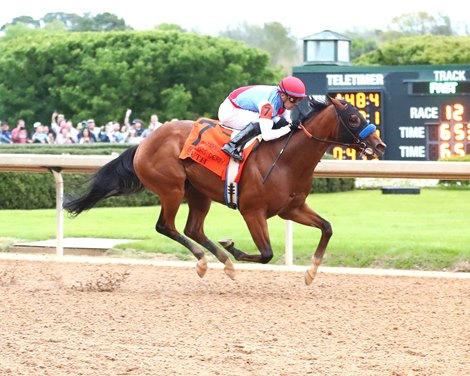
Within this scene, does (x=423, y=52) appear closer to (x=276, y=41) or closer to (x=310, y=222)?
(x=310, y=222)

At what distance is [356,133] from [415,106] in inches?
342

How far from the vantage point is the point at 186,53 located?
39688mm

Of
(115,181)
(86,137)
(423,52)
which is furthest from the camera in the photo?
(423,52)

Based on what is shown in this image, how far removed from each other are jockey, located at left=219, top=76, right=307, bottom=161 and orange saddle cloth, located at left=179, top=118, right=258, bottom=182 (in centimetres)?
7

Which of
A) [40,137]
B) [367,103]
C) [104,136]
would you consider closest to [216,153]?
[367,103]

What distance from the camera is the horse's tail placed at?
935cm

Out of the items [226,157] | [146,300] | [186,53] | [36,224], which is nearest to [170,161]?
[226,157]

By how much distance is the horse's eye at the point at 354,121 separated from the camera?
27.5 feet

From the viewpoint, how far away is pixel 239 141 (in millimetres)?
8516

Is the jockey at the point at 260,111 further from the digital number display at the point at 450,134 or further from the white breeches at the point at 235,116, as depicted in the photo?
the digital number display at the point at 450,134

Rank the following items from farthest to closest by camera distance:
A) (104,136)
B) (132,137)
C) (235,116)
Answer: (104,136), (132,137), (235,116)

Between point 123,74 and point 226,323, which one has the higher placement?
point 123,74

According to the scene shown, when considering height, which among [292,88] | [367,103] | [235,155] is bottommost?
[367,103]

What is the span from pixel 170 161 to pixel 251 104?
729mm
